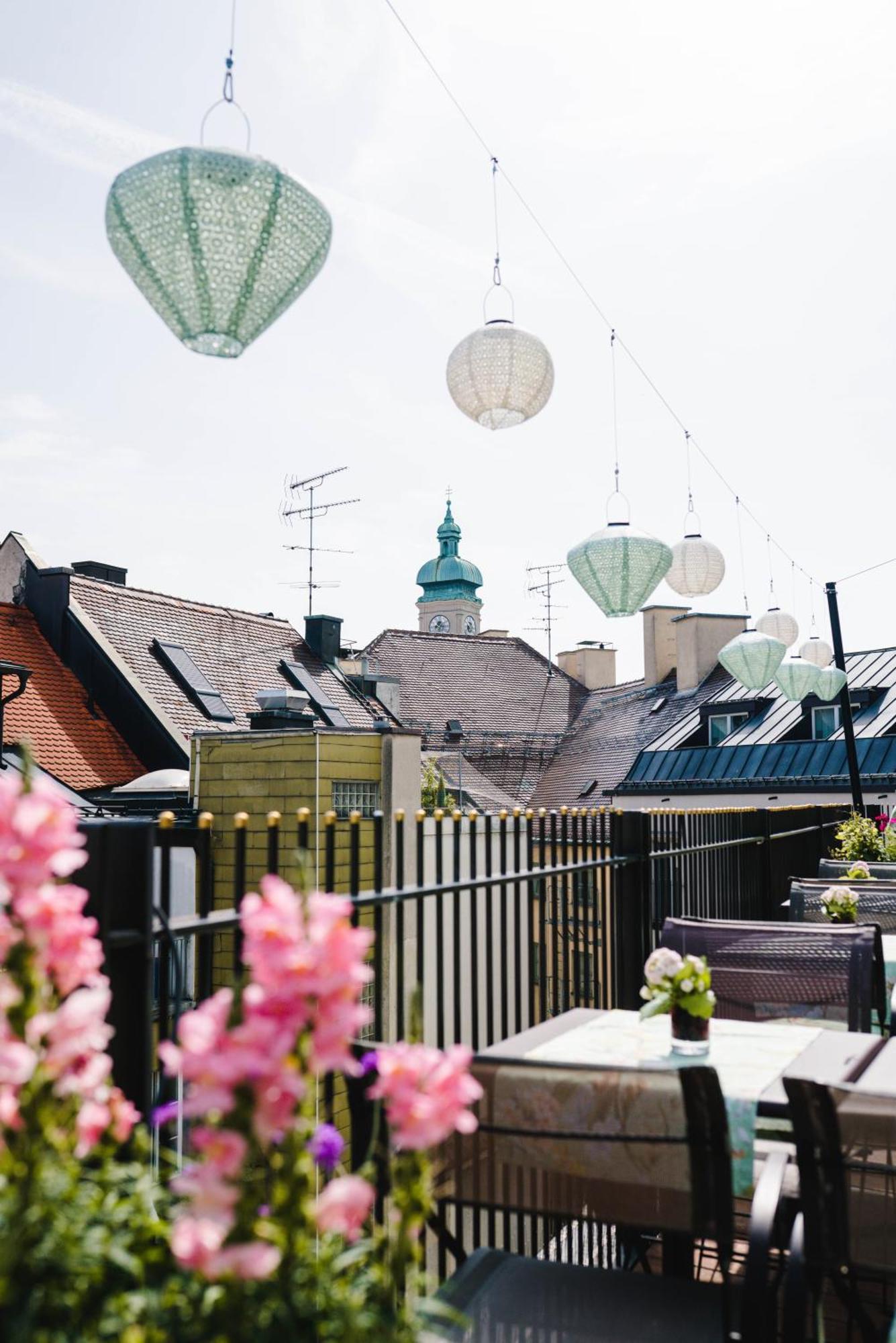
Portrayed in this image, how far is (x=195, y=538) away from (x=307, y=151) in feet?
62.0

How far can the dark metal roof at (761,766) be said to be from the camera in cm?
2433

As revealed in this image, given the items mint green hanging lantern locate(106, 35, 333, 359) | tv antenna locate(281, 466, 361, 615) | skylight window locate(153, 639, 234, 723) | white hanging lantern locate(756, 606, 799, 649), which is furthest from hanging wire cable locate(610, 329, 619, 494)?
tv antenna locate(281, 466, 361, 615)

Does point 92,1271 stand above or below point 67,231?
below

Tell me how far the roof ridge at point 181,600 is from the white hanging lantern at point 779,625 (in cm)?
1238

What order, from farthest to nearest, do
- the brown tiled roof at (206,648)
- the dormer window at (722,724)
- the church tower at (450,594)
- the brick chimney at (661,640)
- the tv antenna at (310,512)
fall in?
1. the church tower at (450,594)
2. the brick chimney at (661,640)
3. the tv antenna at (310,512)
4. the dormer window at (722,724)
5. the brown tiled roof at (206,648)

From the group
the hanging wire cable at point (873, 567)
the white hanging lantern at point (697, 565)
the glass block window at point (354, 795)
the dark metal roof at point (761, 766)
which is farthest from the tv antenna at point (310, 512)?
the white hanging lantern at point (697, 565)

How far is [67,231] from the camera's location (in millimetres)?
6984

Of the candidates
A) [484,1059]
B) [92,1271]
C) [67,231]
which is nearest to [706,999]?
[484,1059]

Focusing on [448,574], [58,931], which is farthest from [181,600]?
[448,574]

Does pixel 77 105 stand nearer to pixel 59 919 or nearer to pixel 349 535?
pixel 59 919

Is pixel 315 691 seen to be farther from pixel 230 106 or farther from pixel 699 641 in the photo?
pixel 230 106

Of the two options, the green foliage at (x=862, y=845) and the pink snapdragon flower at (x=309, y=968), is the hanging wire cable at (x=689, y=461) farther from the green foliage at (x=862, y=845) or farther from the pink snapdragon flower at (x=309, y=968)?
the pink snapdragon flower at (x=309, y=968)

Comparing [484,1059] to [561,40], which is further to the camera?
[561,40]

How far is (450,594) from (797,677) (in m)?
63.4
